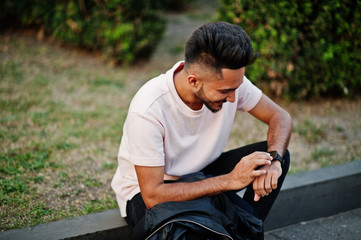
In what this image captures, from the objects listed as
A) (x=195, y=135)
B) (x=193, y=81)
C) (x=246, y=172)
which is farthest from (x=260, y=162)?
(x=193, y=81)

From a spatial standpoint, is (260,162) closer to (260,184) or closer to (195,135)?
(260,184)

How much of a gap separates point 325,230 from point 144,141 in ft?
6.28

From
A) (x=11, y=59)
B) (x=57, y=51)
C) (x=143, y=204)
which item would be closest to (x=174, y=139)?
(x=143, y=204)

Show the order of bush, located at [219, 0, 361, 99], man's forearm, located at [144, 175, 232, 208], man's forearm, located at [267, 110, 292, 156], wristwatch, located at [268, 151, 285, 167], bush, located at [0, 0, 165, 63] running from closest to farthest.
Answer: man's forearm, located at [144, 175, 232, 208], wristwatch, located at [268, 151, 285, 167], man's forearm, located at [267, 110, 292, 156], bush, located at [219, 0, 361, 99], bush, located at [0, 0, 165, 63]

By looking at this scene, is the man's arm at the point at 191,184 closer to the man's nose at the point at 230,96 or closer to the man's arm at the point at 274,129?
the man's arm at the point at 274,129

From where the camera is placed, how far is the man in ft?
7.38

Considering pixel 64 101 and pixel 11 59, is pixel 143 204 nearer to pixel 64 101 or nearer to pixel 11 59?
pixel 64 101

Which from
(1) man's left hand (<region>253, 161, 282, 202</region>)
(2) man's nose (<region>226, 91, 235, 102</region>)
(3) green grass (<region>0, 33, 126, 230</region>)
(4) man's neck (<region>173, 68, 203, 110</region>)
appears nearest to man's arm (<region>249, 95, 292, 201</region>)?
(1) man's left hand (<region>253, 161, 282, 202</region>)

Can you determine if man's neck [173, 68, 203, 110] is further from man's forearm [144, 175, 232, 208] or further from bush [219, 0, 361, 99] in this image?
bush [219, 0, 361, 99]

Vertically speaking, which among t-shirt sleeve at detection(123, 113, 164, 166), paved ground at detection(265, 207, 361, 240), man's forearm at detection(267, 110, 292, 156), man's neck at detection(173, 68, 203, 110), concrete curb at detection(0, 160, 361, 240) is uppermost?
man's neck at detection(173, 68, 203, 110)

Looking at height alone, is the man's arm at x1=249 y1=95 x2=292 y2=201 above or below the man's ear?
below

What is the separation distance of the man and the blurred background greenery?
2.82 feet

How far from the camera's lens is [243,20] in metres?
5.24

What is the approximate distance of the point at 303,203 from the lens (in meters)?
3.33
